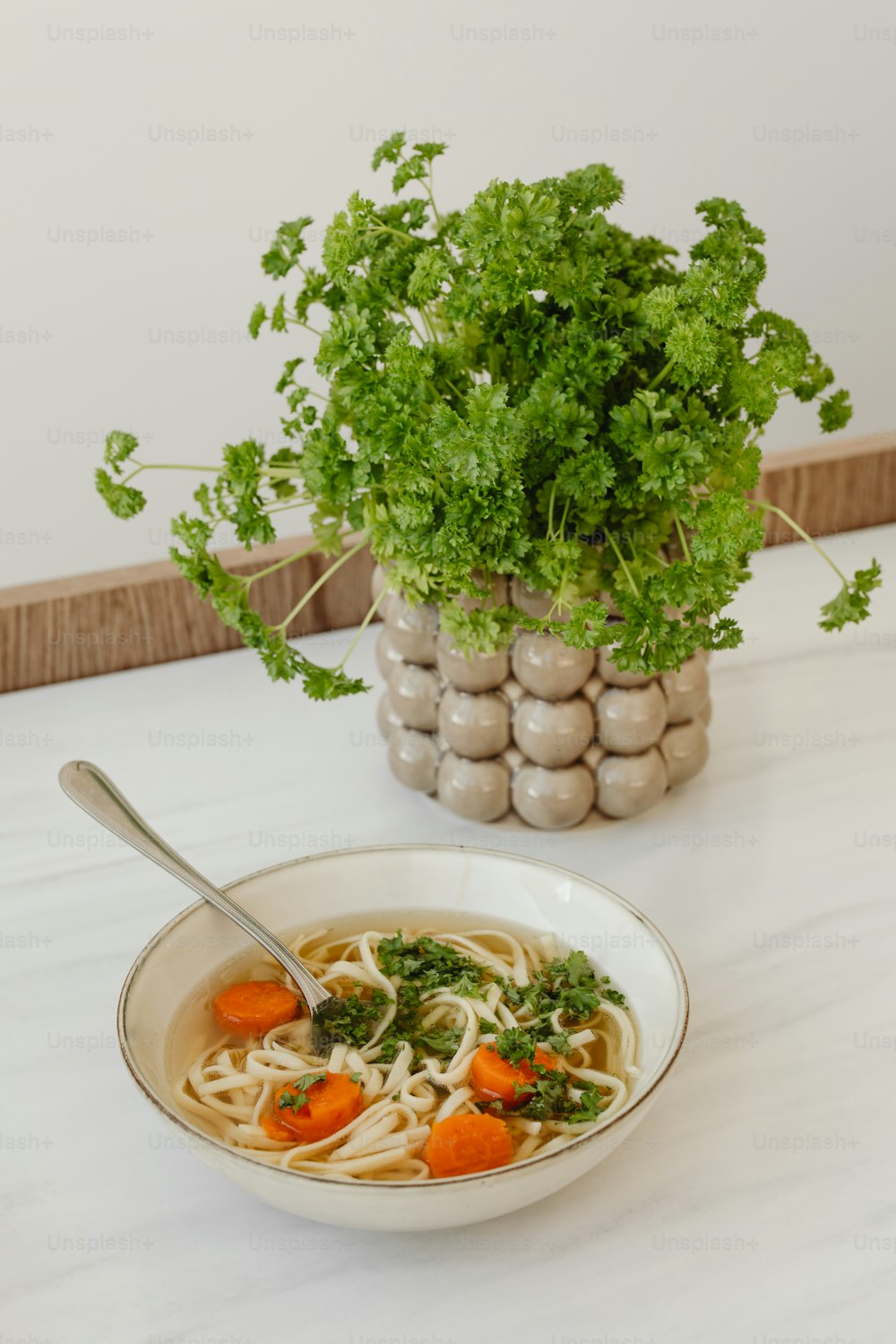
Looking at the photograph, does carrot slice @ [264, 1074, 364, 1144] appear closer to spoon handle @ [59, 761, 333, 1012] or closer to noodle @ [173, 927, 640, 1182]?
noodle @ [173, 927, 640, 1182]

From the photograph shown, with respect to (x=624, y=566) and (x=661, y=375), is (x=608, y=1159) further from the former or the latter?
(x=661, y=375)

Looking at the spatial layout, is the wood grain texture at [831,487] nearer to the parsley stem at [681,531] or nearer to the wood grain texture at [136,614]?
the wood grain texture at [136,614]

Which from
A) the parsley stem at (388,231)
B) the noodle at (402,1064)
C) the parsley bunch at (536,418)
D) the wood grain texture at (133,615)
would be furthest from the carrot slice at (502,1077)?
the wood grain texture at (133,615)

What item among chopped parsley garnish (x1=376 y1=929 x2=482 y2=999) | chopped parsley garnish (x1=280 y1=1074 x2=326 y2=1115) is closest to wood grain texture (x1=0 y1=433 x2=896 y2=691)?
chopped parsley garnish (x1=376 y1=929 x2=482 y2=999)

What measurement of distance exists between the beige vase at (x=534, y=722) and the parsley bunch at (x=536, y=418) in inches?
2.1

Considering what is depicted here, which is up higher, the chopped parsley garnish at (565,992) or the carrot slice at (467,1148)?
the chopped parsley garnish at (565,992)

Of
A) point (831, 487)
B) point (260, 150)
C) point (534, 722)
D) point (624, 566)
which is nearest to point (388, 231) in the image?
point (624, 566)

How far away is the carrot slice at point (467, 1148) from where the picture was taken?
35.0 inches

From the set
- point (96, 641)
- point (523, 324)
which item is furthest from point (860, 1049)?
point (96, 641)

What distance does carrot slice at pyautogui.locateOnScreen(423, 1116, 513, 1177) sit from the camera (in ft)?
2.91

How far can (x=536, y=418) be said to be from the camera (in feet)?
3.59

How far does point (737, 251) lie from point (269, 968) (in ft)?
2.36

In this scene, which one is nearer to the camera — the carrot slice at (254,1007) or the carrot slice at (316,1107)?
the carrot slice at (316,1107)

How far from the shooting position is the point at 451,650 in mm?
1257
